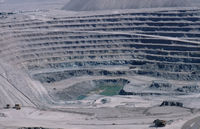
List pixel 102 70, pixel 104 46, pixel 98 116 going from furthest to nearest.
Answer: pixel 104 46, pixel 102 70, pixel 98 116

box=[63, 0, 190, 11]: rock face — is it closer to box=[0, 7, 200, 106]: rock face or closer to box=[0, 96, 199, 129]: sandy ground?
box=[0, 7, 200, 106]: rock face

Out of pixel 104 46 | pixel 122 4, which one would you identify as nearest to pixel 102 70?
pixel 104 46

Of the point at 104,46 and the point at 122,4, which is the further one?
the point at 122,4

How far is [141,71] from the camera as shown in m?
82.9

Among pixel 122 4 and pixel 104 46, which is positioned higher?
pixel 122 4

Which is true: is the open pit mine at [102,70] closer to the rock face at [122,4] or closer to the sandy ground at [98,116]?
the sandy ground at [98,116]

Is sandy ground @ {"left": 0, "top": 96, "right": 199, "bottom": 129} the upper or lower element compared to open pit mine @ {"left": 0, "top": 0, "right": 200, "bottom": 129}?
lower

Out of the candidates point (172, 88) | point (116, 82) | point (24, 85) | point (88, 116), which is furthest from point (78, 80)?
point (88, 116)

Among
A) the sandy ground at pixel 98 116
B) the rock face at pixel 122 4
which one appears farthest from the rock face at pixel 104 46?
the sandy ground at pixel 98 116

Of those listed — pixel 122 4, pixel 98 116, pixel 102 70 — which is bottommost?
pixel 98 116

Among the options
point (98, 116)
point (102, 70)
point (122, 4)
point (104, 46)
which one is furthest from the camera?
point (122, 4)

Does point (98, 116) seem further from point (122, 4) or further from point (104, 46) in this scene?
point (122, 4)

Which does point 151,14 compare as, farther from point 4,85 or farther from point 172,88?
point 4,85

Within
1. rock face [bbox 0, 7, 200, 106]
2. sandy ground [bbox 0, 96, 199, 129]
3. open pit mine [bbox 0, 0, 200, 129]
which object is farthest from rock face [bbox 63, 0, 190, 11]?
sandy ground [bbox 0, 96, 199, 129]
